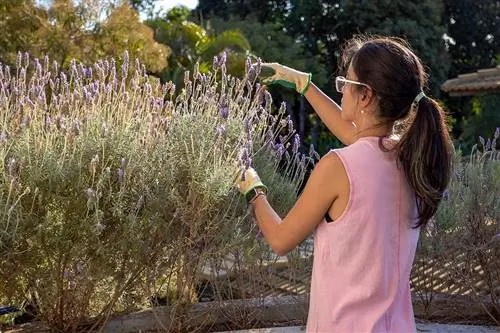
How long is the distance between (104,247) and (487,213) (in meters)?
2.48

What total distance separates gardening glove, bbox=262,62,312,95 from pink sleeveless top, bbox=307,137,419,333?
986 mm

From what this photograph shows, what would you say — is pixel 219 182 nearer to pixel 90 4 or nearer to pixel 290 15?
pixel 90 4

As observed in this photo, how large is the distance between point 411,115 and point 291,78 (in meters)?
0.97

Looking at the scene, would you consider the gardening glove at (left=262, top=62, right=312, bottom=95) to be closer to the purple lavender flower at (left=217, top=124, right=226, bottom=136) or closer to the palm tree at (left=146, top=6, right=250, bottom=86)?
the purple lavender flower at (left=217, top=124, right=226, bottom=136)

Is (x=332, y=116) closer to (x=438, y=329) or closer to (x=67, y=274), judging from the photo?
(x=67, y=274)

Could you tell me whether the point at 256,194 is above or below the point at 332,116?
below

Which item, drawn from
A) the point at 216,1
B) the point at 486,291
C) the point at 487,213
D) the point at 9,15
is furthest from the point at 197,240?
the point at 216,1

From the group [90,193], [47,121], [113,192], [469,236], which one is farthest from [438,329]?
[47,121]

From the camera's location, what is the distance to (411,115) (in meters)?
2.24

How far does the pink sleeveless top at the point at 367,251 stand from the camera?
2068mm

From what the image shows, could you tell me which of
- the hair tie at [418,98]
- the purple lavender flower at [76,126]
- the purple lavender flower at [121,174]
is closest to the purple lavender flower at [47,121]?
the purple lavender flower at [76,126]

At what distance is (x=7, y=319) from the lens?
176 inches

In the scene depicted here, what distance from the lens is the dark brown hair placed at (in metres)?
2.12

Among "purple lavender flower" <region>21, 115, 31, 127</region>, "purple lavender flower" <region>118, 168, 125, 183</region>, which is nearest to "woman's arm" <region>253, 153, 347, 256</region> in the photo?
"purple lavender flower" <region>118, 168, 125, 183</region>
